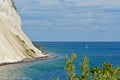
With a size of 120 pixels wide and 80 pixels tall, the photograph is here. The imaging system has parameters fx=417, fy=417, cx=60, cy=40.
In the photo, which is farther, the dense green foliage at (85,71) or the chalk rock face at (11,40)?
the chalk rock face at (11,40)

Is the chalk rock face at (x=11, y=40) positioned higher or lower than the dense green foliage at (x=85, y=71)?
lower

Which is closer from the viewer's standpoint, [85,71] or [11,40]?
[85,71]

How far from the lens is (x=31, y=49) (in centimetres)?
9881

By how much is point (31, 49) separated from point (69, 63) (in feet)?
275

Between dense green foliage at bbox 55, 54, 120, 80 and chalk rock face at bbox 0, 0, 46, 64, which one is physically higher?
dense green foliage at bbox 55, 54, 120, 80

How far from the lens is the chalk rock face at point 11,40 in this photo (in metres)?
84.6

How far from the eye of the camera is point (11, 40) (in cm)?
9194

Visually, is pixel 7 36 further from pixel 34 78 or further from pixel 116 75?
pixel 116 75

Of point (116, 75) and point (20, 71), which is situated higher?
point (116, 75)

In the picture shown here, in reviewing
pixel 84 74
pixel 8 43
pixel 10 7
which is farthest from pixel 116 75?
pixel 10 7

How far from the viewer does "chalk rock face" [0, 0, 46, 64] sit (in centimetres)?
8462

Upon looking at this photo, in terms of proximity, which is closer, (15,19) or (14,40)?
(14,40)

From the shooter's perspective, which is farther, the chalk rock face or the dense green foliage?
the chalk rock face

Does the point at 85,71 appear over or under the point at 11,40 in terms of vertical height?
over
